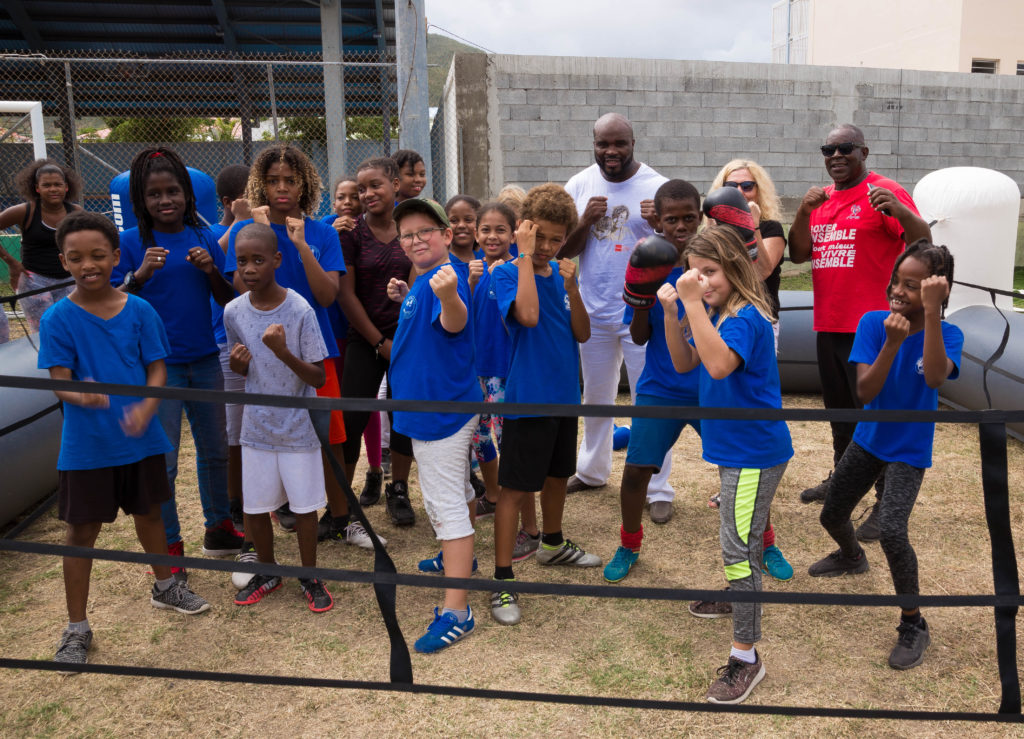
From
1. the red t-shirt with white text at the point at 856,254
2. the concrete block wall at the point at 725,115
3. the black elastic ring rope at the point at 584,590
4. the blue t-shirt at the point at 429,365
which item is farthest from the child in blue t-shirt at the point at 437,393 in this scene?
the concrete block wall at the point at 725,115

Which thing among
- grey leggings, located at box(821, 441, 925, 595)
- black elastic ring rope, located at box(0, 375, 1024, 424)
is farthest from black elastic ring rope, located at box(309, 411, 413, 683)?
grey leggings, located at box(821, 441, 925, 595)

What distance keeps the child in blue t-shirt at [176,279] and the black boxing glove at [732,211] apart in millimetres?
2182

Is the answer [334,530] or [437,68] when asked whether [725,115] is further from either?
[334,530]

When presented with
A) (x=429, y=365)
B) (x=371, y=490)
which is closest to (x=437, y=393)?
(x=429, y=365)

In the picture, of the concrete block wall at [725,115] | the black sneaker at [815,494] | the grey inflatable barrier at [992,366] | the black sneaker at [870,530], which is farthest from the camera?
the concrete block wall at [725,115]

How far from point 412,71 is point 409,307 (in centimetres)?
443

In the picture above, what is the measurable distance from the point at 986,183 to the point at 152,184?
21.3 feet

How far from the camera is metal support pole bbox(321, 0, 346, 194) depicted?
1045cm

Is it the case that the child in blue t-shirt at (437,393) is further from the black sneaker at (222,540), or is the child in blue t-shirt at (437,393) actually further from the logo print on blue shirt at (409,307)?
the black sneaker at (222,540)

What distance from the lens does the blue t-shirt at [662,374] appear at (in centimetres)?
344

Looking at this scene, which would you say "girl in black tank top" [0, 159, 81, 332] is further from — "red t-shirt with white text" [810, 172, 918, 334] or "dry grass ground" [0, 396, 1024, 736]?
"red t-shirt with white text" [810, 172, 918, 334]

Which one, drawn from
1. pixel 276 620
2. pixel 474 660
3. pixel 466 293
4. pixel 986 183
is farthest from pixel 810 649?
pixel 986 183

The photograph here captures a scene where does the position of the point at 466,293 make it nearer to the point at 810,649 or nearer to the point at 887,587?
the point at 810,649

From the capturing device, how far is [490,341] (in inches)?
154
